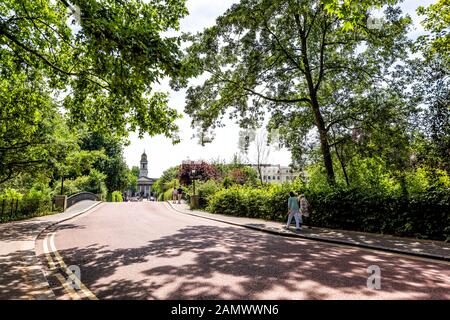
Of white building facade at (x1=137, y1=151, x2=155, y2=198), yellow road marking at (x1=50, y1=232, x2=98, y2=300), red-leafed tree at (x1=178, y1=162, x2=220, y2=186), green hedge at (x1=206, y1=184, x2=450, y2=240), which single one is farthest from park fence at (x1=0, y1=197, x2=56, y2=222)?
white building facade at (x1=137, y1=151, x2=155, y2=198)

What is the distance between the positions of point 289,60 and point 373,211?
33.4 feet

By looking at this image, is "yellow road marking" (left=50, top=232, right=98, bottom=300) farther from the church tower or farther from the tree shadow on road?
the church tower

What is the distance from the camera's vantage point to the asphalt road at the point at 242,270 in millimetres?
4754

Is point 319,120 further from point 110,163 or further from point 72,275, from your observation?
point 110,163

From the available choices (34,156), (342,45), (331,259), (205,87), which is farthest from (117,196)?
(331,259)

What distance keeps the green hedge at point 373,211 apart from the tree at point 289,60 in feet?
7.25

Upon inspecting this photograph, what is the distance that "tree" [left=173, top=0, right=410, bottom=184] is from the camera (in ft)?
46.5

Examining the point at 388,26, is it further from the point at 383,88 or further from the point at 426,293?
the point at 426,293

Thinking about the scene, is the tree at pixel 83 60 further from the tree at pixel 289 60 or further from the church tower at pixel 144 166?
the church tower at pixel 144 166

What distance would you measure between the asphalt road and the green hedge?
3134 millimetres

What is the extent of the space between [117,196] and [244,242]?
5124 centimetres

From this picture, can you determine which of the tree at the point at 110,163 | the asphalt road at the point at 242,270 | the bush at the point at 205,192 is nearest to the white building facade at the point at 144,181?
the tree at the point at 110,163

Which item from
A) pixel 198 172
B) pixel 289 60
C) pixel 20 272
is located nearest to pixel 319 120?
pixel 289 60
